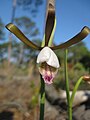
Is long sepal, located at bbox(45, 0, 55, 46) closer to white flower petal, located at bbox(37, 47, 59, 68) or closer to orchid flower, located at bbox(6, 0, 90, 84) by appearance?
orchid flower, located at bbox(6, 0, 90, 84)

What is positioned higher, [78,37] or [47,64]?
[78,37]

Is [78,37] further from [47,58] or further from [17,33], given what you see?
[17,33]

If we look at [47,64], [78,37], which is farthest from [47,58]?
[78,37]

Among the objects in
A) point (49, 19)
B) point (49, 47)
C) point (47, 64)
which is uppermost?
point (49, 19)

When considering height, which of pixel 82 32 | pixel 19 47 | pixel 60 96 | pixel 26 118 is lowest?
pixel 26 118

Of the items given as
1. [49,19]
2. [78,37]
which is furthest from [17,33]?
[78,37]

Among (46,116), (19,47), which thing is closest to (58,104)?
(46,116)

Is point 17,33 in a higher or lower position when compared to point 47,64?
higher

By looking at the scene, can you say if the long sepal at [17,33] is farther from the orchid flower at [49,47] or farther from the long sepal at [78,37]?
the long sepal at [78,37]

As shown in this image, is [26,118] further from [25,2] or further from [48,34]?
[25,2]

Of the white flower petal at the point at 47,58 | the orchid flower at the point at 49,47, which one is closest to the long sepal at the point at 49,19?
the orchid flower at the point at 49,47

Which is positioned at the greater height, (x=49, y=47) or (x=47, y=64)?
(x=49, y=47)
